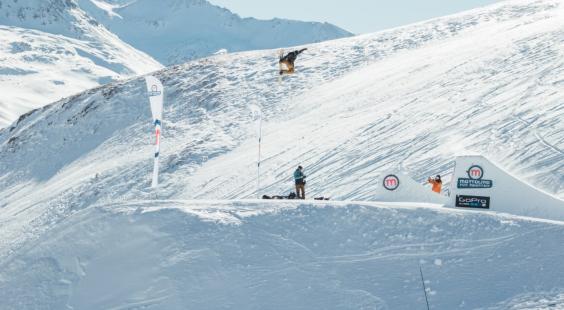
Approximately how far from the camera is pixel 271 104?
139 ft

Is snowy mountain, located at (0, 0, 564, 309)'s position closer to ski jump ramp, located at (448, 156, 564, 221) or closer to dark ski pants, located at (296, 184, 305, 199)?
ski jump ramp, located at (448, 156, 564, 221)

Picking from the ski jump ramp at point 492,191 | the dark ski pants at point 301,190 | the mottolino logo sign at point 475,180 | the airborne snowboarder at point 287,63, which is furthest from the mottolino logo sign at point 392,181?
the airborne snowboarder at point 287,63

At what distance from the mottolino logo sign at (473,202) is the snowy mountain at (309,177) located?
86cm

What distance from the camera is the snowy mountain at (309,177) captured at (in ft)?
42.1

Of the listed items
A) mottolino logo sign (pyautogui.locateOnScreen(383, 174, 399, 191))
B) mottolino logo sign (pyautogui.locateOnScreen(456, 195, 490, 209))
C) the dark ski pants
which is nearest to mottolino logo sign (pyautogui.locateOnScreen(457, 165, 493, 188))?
mottolino logo sign (pyautogui.locateOnScreen(456, 195, 490, 209))

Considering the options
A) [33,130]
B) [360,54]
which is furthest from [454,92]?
[33,130]

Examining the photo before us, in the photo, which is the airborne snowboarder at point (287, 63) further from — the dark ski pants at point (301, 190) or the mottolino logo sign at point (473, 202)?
the mottolino logo sign at point (473, 202)

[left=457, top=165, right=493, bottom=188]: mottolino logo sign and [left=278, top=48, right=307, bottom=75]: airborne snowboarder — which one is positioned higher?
[left=278, top=48, right=307, bottom=75]: airborne snowboarder

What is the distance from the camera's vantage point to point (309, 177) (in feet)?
89.4

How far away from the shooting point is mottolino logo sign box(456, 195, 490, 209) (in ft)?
48.8

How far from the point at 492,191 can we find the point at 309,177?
41.8 ft

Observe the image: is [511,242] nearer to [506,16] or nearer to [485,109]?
[485,109]

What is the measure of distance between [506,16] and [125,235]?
36575 mm

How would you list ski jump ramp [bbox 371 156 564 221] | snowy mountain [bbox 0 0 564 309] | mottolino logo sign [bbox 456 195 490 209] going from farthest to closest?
mottolino logo sign [bbox 456 195 490 209] → ski jump ramp [bbox 371 156 564 221] → snowy mountain [bbox 0 0 564 309]
